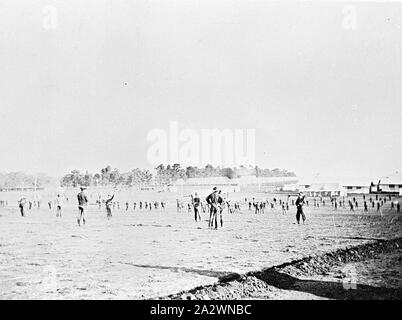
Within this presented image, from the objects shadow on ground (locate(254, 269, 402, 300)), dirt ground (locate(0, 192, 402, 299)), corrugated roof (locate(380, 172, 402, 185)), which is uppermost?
corrugated roof (locate(380, 172, 402, 185))

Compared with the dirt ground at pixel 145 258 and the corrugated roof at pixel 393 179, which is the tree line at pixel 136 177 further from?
the dirt ground at pixel 145 258

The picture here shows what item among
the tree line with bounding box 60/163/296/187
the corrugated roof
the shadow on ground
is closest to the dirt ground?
the shadow on ground

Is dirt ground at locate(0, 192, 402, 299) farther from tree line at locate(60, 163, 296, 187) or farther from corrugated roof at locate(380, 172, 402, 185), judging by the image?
corrugated roof at locate(380, 172, 402, 185)

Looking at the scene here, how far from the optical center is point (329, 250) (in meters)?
12.8

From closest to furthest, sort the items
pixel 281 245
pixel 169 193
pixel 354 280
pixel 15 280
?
1. pixel 15 280
2. pixel 354 280
3. pixel 281 245
4. pixel 169 193

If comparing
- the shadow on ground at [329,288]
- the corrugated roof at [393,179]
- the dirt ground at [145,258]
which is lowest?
the shadow on ground at [329,288]

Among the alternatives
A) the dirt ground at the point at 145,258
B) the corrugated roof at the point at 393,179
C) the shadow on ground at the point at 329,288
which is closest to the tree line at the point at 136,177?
the corrugated roof at the point at 393,179

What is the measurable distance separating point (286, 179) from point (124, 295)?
6976 centimetres

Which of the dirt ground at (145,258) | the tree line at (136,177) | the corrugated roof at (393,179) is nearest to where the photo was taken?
the dirt ground at (145,258)

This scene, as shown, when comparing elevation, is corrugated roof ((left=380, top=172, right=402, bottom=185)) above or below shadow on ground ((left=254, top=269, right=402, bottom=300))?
above

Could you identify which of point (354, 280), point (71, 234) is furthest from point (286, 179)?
point (354, 280)

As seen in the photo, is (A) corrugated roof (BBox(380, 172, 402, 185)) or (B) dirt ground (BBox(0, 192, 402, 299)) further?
(A) corrugated roof (BBox(380, 172, 402, 185))

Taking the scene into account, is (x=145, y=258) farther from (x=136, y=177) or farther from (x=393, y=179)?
(x=136, y=177)
